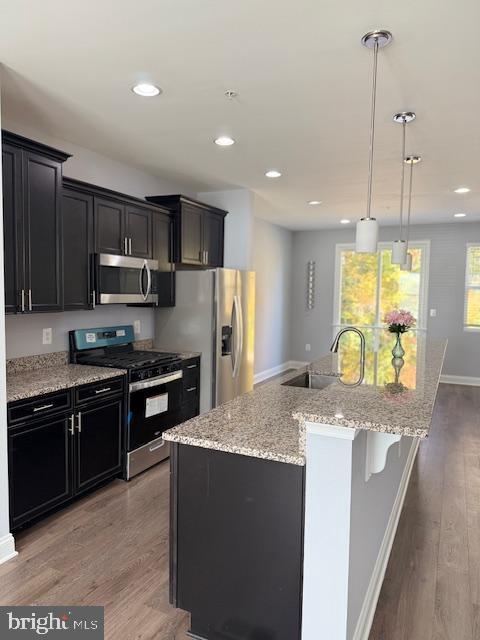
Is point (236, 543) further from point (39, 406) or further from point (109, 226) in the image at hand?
point (109, 226)

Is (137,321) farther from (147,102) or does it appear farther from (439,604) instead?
(439,604)

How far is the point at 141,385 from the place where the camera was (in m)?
3.51

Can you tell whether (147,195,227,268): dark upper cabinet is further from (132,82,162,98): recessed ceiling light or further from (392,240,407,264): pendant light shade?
(392,240,407,264): pendant light shade

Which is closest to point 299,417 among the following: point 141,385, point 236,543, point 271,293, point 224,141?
point 236,543

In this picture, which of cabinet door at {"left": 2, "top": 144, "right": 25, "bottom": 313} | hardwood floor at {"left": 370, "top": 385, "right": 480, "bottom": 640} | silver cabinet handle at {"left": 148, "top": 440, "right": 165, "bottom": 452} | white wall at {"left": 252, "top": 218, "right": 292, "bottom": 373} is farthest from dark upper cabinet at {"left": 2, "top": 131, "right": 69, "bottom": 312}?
white wall at {"left": 252, "top": 218, "right": 292, "bottom": 373}

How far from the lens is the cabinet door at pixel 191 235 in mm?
4375

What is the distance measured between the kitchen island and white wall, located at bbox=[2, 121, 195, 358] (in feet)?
6.16

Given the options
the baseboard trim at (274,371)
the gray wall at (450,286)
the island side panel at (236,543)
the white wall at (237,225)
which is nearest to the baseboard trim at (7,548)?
the island side panel at (236,543)

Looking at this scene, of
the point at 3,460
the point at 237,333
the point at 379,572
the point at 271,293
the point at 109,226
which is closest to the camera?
Result: the point at 379,572

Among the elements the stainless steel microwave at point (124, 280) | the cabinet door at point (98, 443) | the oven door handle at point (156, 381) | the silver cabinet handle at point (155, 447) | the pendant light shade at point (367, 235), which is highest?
the pendant light shade at point (367, 235)

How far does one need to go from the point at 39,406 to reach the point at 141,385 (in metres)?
0.93

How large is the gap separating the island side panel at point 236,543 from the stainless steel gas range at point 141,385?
169cm

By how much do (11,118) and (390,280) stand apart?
6329mm

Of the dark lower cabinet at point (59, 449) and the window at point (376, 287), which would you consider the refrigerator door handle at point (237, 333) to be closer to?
the dark lower cabinet at point (59, 449)
